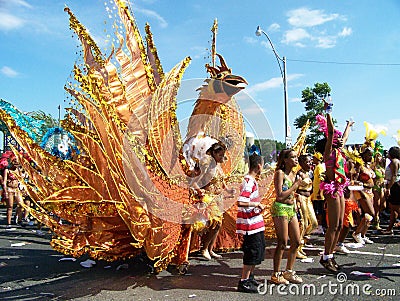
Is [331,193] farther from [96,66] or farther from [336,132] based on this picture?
[96,66]

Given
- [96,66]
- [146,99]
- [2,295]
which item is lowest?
[2,295]

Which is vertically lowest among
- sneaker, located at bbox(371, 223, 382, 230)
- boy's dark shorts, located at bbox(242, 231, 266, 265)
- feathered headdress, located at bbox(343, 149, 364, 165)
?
sneaker, located at bbox(371, 223, 382, 230)

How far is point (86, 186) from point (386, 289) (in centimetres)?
318

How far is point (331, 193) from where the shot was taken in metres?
4.52

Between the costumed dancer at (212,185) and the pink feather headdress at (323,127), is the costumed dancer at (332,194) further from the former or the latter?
the costumed dancer at (212,185)

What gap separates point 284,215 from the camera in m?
3.99

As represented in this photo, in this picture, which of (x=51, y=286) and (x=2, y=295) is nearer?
(x=2, y=295)

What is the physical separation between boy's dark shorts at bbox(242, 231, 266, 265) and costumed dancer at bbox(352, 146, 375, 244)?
308cm

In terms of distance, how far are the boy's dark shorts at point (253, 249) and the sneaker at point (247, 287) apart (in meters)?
0.21

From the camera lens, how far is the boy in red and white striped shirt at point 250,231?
12.4ft

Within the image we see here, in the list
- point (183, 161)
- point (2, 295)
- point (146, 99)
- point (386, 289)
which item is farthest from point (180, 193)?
point (386, 289)

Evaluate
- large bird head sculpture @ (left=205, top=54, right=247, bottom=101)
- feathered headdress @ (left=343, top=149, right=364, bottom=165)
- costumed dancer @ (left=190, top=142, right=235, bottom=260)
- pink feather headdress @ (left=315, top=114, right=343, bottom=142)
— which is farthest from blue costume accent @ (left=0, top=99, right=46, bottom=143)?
feathered headdress @ (left=343, top=149, right=364, bottom=165)

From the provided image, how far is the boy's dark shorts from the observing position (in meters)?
3.76

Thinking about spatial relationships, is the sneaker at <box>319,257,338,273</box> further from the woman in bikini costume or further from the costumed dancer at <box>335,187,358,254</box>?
the woman in bikini costume
